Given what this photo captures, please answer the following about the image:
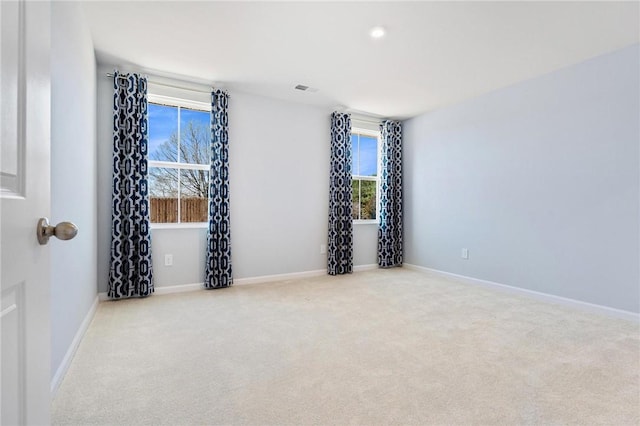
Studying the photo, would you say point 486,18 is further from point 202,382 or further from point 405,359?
point 202,382

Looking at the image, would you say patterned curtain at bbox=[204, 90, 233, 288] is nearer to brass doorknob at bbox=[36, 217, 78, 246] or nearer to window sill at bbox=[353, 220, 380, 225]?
window sill at bbox=[353, 220, 380, 225]

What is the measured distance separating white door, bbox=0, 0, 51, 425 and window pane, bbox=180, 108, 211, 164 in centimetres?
314

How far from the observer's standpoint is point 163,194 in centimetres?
363

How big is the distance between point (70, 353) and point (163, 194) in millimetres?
2051

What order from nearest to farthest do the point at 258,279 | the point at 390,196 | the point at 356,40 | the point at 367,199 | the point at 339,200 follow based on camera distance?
the point at 356,40 → the point at 258,279 → the point at 339,200 → the point at 390,196 → the point at 367,199

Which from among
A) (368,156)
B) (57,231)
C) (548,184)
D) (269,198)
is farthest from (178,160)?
(548,184)

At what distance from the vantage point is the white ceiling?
2312mm

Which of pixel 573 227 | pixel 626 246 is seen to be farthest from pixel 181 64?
pixel 626 246

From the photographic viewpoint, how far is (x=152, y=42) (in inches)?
109

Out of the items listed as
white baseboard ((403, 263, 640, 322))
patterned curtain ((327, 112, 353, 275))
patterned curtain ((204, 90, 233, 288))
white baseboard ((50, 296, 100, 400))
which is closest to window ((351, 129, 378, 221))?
patterned curtain ((327, 112, 353, 275))

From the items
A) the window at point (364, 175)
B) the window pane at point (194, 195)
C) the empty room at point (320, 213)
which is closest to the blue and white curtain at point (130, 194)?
the empty room at point (320, 213)

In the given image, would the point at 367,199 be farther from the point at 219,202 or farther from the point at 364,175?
the point at 219,202

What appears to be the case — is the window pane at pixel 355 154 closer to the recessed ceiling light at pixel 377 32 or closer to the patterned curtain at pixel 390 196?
the patterned curtain at pixel 390 196

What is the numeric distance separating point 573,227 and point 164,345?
12.4ft
